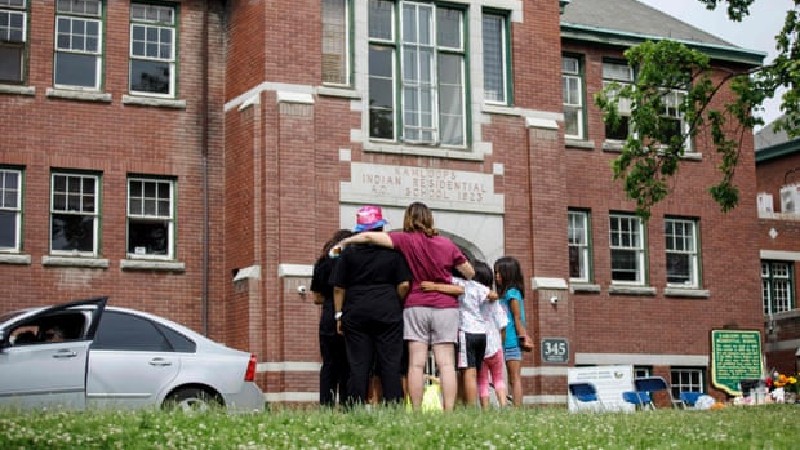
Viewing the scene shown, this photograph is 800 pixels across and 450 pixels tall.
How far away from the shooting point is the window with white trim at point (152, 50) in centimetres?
2509

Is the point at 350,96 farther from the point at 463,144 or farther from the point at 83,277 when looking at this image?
the point at 83,277

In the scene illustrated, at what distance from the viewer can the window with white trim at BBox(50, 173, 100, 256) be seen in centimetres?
2391

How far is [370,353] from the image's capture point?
13875 millimetres

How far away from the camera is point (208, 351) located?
16.3 metres

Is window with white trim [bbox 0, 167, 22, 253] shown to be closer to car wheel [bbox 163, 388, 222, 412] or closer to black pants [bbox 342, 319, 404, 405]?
car wheel [bbox 163, 388, 222, 412]

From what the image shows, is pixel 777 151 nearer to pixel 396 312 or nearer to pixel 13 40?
pixel 13 40

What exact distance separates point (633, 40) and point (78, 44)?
1256 centimetres

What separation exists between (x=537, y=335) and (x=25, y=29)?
1081cm

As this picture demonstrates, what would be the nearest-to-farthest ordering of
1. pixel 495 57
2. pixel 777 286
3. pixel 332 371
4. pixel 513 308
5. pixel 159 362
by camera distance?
pixel 332 371
pixel 159 362
pixel 513 308
pixel 495 57
pixel 777 286

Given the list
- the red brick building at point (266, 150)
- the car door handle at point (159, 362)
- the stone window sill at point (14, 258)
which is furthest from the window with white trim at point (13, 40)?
the car door handle at point (159, 362)

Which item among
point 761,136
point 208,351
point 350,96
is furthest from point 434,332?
point 761,136

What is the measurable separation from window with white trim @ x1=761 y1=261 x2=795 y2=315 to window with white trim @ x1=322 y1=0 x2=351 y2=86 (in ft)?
49.4

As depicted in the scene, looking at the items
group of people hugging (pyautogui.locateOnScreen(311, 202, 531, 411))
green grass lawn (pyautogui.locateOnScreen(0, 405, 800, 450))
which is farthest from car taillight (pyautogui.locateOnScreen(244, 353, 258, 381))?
green grass lawn (pyautogui.locateOnScreen(0, 405, 800, 450))

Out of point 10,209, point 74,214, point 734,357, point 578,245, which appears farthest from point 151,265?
point 734,357
